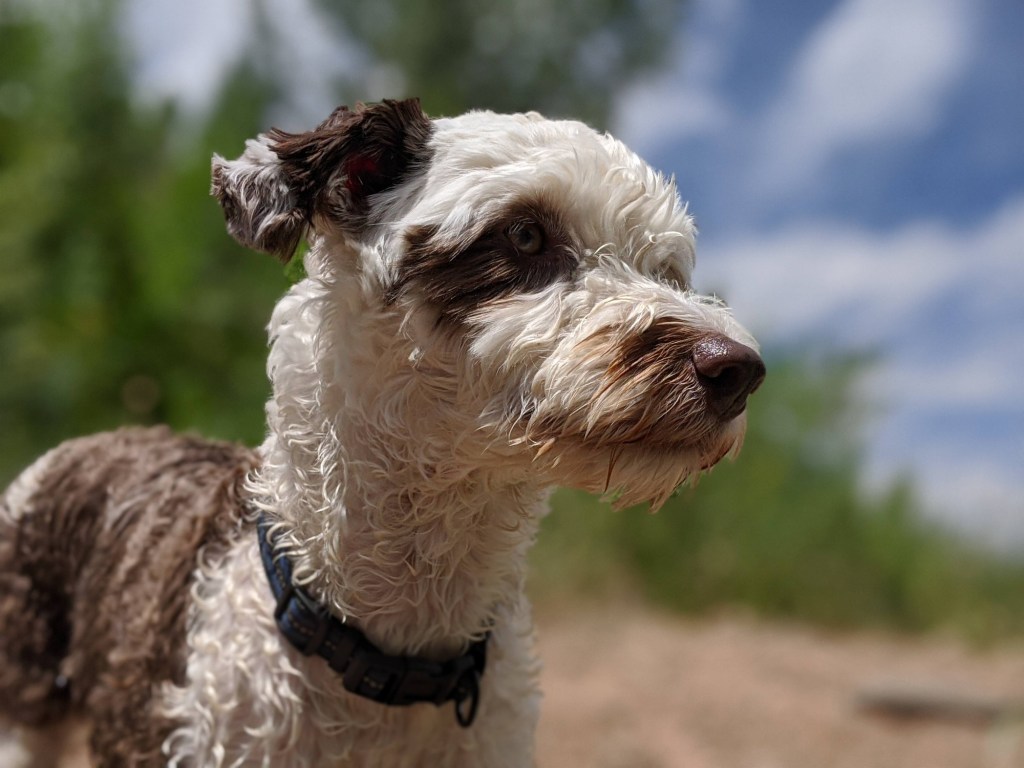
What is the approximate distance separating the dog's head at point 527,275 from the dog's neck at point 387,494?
76 mm

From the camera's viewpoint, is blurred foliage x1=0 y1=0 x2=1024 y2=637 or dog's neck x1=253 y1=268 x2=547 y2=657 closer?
dog's neck x1=253 y1=268 x2=547 y2=657

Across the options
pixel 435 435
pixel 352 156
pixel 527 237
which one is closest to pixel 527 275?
pixel 527 237

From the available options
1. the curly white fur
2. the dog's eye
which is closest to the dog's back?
the curly white fur

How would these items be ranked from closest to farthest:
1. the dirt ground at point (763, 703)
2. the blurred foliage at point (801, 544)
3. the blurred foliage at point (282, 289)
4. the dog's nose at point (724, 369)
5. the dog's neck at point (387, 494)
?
the dog's nose at point (724, 369) → the dog's neck at point (387, 494) → the dirt ground at point (763, 703) → the blurred foliage at point (282, 289) → the blurred foliage at point (801, 544)

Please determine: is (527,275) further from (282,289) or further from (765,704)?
(282,289)

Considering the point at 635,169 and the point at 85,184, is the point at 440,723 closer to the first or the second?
the point at 635,169

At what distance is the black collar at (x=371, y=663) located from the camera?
2639 mm

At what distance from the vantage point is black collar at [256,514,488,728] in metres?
2.64

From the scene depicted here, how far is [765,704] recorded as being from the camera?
7.56m

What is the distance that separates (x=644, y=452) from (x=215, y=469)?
1.86m

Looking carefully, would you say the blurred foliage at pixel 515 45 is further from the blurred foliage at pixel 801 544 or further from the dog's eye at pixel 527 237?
the dog's eye at pixel 527 237

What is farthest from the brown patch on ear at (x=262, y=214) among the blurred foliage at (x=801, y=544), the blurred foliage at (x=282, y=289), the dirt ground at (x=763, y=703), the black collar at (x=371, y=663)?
the blurred foliage at (x=801, y=544)

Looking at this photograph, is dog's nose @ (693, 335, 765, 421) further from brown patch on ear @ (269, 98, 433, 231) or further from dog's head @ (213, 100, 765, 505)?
brown patch on ear @ (269, 98, 433, 231)

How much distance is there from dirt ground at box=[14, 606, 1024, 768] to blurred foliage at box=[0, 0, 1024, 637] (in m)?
1.00
